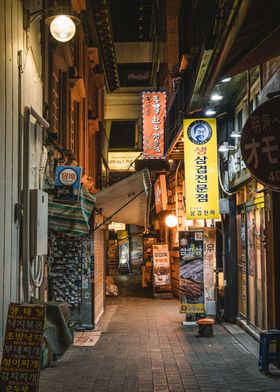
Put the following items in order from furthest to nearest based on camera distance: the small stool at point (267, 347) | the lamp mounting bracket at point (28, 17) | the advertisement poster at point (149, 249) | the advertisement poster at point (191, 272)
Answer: the advertisement poster at point (149, 249), the advertisement poster at point (191, 272), the lamp mounting bracket at point (28, 17), the small stool at point (267, 347)

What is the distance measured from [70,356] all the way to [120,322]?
5.25 m

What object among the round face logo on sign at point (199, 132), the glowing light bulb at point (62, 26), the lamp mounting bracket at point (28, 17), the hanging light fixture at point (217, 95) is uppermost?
the lamp mounting bracket at point (28, 17)

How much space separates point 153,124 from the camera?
22844 millimetres

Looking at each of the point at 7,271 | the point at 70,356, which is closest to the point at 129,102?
the point at 70,356

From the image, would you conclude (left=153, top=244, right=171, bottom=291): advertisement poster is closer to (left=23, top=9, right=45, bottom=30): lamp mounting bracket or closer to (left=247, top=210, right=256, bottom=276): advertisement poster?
(left=247, top=210, right=256, bottom=276): advertisement poster

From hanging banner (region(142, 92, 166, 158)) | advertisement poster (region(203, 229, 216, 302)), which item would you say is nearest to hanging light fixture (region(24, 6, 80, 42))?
advertisement poster (region(203, 229, 216, 302))

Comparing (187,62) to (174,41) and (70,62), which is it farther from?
(174,41)

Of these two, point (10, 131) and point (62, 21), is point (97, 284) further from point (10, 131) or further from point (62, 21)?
point (62, 21)

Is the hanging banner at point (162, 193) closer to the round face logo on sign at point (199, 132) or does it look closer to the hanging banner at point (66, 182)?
the round face logo on sign at point (199, 132)

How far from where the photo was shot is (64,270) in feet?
48.3

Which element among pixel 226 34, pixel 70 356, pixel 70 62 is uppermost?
pixel 70 62

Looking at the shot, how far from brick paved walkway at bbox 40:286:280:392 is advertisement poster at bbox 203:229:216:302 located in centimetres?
108

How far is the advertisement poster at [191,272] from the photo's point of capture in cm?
1570

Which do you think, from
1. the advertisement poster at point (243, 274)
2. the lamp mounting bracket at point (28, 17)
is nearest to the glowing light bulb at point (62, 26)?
the lamp mounting bracket at point (28, 17)
